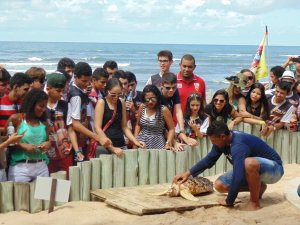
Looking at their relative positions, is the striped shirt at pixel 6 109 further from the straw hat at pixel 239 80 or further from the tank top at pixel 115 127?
the straw hat at pixel 239 80

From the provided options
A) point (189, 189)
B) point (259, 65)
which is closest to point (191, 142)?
point (189, 189)

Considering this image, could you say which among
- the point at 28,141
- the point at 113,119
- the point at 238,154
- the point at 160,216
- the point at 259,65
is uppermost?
the point at 259,65

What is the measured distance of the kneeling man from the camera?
6.53 metres

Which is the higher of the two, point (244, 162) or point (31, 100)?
point (31, 100)

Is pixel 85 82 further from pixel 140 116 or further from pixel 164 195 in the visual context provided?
pixel 164 195

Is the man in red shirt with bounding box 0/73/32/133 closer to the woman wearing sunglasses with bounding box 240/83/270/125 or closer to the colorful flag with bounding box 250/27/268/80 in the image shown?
the woman wearing sunglasses with bounding box 240/83/270/125

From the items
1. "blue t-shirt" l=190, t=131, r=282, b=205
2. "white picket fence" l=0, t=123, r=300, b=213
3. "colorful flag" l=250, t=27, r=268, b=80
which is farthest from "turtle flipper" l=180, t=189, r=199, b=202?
"colorful flag" l=250, t=27, r=268, b=80

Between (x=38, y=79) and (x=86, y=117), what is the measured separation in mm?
814

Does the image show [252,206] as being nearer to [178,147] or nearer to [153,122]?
[178,147]

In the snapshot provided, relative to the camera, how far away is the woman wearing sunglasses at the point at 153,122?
7.65 metres

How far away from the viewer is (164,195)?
715 centimetres

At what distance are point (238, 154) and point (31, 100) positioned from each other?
2.37m

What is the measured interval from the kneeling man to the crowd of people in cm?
108

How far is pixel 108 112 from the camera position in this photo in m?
7.34
